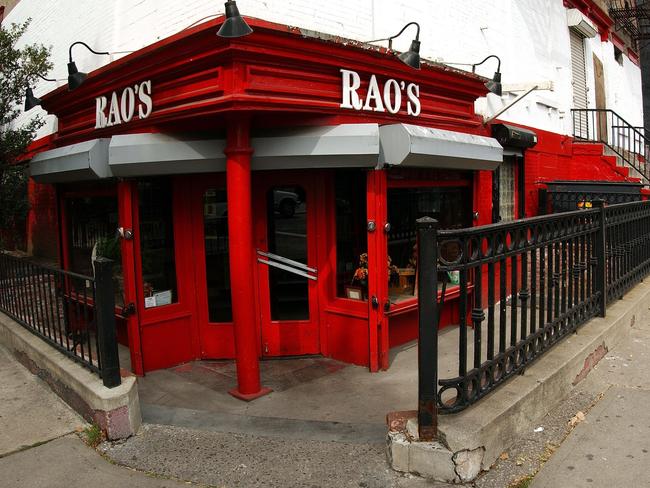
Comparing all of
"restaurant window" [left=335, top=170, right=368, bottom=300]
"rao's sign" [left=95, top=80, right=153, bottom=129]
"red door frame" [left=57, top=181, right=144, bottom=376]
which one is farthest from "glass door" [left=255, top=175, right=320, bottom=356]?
"rao's sign" [left=95, top=80, right=153, bottom=129]

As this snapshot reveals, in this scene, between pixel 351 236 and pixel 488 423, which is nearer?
pixel 488 423

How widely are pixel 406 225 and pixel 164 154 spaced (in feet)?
9.41

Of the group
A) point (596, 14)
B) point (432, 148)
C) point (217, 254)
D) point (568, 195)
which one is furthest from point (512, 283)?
point (596, 14)

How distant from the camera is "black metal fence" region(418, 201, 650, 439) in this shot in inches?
132

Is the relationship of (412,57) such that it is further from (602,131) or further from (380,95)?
(602,131)

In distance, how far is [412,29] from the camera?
686cm

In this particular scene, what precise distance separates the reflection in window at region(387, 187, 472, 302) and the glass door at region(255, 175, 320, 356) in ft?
2.99

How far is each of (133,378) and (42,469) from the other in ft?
2.85

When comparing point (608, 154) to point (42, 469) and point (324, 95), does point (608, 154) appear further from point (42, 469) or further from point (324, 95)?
point (42, 469)

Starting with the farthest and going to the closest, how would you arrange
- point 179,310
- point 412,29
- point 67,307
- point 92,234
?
point 92,234, point 412,29, point 179,310, point 67,307

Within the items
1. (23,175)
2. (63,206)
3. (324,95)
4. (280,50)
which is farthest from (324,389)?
(23,175)

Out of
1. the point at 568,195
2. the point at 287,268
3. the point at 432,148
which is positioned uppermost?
the point at 432,148

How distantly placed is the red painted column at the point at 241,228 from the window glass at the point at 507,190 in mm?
5091

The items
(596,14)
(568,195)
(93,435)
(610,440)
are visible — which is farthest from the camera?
(596,14)
